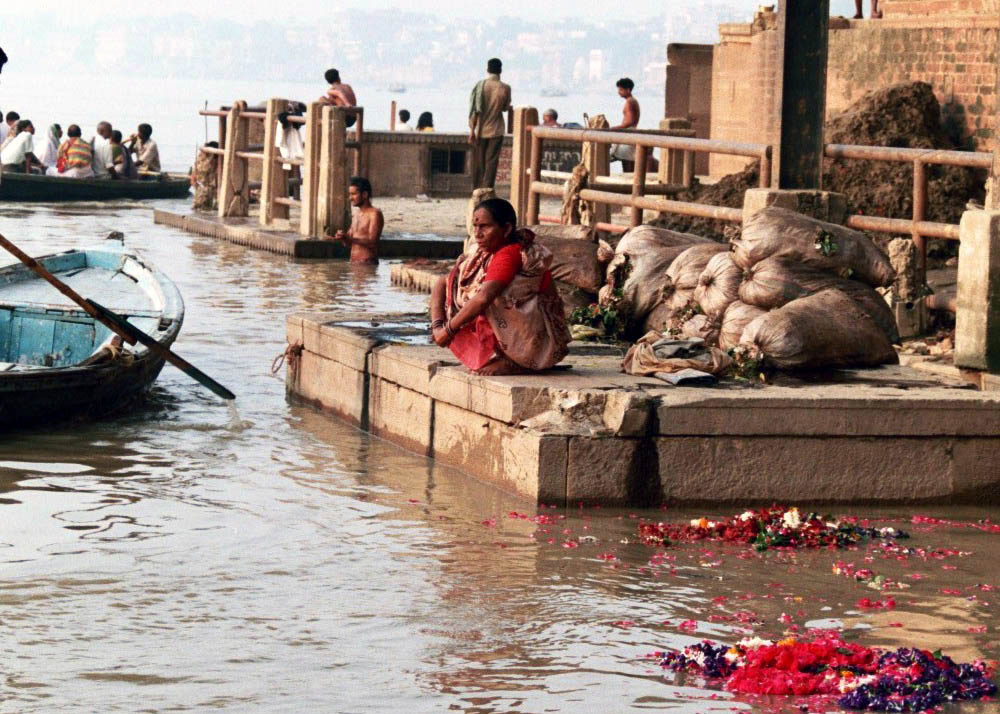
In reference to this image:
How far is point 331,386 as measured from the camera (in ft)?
32.8

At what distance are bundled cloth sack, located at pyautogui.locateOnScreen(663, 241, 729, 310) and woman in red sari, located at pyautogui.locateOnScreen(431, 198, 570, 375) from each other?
4.01 feet

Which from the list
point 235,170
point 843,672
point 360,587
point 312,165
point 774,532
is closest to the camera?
point 843,672

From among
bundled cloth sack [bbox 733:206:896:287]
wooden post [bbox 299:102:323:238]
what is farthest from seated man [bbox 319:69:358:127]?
bundled cloth sack [bbox 733:206:896:287]

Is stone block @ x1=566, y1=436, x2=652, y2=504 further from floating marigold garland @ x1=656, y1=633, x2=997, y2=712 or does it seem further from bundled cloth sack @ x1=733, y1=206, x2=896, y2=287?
floating marigold garland @ x1=656, y1=633, x2=997, y2=712

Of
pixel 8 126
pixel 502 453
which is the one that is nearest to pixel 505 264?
pixel 502 453

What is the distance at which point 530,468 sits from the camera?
775cm

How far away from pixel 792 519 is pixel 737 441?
52cm

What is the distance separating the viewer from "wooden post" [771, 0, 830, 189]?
32.6 ft

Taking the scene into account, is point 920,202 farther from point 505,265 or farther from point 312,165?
point 312,165

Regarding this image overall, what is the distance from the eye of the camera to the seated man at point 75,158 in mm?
27625

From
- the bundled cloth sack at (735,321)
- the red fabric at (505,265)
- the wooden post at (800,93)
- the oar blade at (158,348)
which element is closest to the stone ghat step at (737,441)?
the red fabric at (505,265)

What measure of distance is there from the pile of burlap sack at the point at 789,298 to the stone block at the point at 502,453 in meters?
0.98

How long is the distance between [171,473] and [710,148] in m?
4.54

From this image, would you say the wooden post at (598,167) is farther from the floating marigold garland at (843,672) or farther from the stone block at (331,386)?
the floating marigold garland at (843,672)
